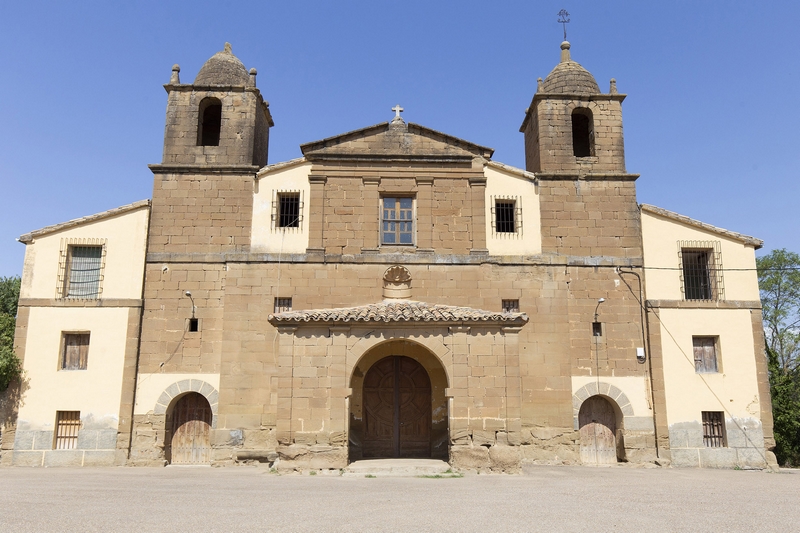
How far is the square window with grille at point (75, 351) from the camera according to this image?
17641 millimetres

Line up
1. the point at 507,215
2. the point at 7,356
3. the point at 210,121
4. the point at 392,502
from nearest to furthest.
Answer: the point at 392,502
the point at 7,356
the point at 507,215
the point at 210,121

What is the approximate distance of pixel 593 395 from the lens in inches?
696

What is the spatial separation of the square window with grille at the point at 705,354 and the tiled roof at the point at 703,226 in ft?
10.5

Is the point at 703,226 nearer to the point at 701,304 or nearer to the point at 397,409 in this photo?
the point at 701,304

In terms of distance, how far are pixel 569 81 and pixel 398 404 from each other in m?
11.8

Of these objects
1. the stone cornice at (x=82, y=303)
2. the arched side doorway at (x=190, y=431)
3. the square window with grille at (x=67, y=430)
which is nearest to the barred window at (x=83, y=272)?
the stone cornice at (x=82, y=303)

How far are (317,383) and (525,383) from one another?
6164 millimetres

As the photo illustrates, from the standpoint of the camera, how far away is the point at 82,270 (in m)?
18.4

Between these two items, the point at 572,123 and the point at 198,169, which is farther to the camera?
the point at 572,123

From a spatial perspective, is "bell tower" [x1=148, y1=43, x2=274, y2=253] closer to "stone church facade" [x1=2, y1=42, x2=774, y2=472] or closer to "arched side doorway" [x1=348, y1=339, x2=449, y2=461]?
"stone church facade" [x1=2, y1=42, x2=774, y2=472]

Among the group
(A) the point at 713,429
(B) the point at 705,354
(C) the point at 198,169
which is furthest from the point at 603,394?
(C) the point at 198,169

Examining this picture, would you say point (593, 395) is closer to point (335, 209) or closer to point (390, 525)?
point (335, 209)

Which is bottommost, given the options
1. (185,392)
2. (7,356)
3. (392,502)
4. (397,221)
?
(392,502)

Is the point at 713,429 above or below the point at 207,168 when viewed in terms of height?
below
